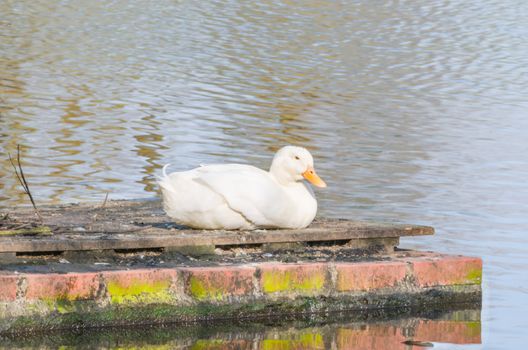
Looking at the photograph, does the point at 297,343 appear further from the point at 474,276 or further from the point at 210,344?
the point at 474,276

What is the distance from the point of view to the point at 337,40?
28.2 metres

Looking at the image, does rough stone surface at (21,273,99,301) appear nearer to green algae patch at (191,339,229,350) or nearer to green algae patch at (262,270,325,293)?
green algae patch at (191,339,229,350)

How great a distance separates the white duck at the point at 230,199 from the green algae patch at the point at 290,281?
0.54 m

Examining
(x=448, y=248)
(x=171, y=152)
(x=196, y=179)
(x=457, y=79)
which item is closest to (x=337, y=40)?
(x=457, y=79)

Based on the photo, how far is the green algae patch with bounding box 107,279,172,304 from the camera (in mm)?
7578

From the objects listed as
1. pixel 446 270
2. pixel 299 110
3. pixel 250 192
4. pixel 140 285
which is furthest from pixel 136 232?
pixel 299 110

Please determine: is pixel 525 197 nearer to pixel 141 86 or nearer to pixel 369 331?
pixel 369 331

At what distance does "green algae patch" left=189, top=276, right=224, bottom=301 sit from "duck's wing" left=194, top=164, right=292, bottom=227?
0.72 metres

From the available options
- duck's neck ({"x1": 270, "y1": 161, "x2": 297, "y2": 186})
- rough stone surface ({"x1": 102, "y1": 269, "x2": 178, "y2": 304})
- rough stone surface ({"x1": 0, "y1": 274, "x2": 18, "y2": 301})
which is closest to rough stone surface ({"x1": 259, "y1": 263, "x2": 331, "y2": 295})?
rough stone surface ({"x1": 102, "y1": 269, "x2": 178, "y2": 304})

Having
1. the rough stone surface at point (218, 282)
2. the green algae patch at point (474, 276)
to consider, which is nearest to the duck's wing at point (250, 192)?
the rough stone surface at point (218, 282)

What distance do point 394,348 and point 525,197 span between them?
5.53 m

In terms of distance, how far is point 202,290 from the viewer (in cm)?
783

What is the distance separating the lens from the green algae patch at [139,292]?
7578 millimetres

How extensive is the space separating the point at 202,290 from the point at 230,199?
779 mm
